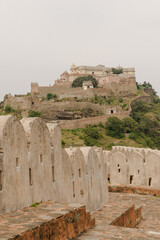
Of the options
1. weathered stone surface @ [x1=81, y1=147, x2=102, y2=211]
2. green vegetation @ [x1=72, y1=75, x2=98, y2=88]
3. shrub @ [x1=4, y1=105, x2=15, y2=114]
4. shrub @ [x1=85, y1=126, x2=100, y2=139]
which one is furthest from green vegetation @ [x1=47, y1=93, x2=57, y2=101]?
weathered stone surface @ [x1=81, y1=147, x2=102, y2=211]

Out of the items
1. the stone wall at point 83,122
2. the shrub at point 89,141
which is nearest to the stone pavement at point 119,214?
the shrub at point 89,141

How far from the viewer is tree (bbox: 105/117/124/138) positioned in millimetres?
52250

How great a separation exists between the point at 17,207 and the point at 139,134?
50.0 m

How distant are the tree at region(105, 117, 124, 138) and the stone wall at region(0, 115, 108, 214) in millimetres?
42643

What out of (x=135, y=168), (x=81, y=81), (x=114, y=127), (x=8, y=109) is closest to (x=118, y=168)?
(x=135, y=168)

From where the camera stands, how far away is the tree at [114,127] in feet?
171

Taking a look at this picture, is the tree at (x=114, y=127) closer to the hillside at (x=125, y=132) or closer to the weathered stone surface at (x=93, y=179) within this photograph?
the hillside at (x=125, y=132)

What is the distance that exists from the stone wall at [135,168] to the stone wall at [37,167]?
5.63 meters

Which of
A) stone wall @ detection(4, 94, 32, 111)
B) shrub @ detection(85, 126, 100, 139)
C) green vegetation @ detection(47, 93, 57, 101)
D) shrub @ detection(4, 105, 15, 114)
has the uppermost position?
green vegetation @ detection(47, 93, 57, 101)

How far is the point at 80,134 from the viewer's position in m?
49.8

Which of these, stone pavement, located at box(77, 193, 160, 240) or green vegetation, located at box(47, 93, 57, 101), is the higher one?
green vegetation, located at box(47, 93, 57, 101)

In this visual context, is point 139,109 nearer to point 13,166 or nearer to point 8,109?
point 8,109

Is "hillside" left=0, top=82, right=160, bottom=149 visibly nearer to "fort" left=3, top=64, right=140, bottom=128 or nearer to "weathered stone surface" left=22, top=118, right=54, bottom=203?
"fort" left=3, top=64, right=140, bottom=128

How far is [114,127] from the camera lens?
53.2m
